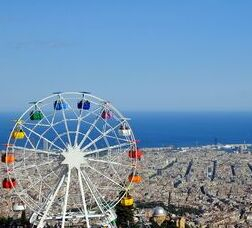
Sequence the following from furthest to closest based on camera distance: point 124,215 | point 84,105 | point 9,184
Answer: point 124,215 → point 84,105 → point 9,184

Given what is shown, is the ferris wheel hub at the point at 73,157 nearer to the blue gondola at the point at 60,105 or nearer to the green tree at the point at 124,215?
the blue gondola at the point at 60,105

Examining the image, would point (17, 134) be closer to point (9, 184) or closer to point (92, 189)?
point (9, 184)

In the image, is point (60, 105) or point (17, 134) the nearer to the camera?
point (17, 134)

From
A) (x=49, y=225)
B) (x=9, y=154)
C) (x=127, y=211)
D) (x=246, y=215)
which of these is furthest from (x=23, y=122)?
(x=246, y=215)

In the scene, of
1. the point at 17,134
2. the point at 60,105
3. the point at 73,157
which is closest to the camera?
the point at 73,157

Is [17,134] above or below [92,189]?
above

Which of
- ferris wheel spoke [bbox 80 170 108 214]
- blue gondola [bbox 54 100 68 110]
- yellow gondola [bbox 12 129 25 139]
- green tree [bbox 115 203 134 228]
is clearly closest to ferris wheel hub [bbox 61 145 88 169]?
ferris wheel spoke [bbox 80 170 108 214]

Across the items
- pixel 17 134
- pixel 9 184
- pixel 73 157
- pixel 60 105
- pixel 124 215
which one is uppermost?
pixel 60 105

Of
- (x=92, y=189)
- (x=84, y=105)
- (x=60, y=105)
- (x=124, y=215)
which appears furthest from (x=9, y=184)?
(x=124, y=215)
